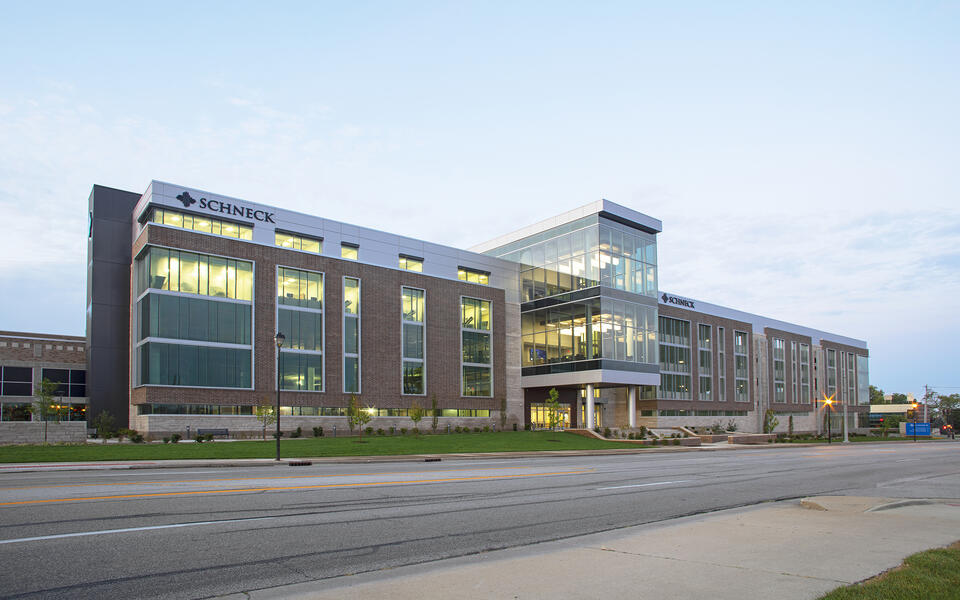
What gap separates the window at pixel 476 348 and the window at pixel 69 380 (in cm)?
3544

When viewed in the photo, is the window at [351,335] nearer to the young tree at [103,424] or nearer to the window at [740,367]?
the young tree at [103,424]

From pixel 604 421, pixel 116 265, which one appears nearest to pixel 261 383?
pixel 116 265

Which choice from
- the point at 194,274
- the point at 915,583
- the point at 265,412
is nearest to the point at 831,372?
the point at 265,412

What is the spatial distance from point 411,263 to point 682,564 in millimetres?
52250

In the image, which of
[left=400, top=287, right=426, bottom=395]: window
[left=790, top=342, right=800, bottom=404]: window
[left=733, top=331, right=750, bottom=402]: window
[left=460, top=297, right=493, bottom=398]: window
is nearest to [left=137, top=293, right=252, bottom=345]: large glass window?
[left=400, top=287, right=426, bottom=395]: window

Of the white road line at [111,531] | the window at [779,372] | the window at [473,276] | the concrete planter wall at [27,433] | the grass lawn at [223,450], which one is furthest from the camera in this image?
the window at [779,372]

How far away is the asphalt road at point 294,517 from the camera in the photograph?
6590 millimetres

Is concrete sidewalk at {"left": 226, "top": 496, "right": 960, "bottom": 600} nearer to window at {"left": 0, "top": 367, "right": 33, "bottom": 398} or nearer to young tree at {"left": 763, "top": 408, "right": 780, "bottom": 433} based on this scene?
window at {"left": 0, "top": 367, "right": 33, "bottom": 398}

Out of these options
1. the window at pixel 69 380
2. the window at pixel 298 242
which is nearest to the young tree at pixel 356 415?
the window at pixel 298 242

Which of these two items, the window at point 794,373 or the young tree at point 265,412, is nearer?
the young tree at point 265,412

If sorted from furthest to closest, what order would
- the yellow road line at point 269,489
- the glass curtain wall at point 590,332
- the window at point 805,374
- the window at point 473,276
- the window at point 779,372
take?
the window at point 805,374 → the window at point 779,372 → the window at point 473,276 → the glass curtain wall at point 590,332 → the yellow road line at point 269,489

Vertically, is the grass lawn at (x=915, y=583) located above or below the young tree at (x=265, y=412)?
above

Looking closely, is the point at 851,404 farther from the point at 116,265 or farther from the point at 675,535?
the point at 675,535

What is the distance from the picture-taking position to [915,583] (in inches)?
236
